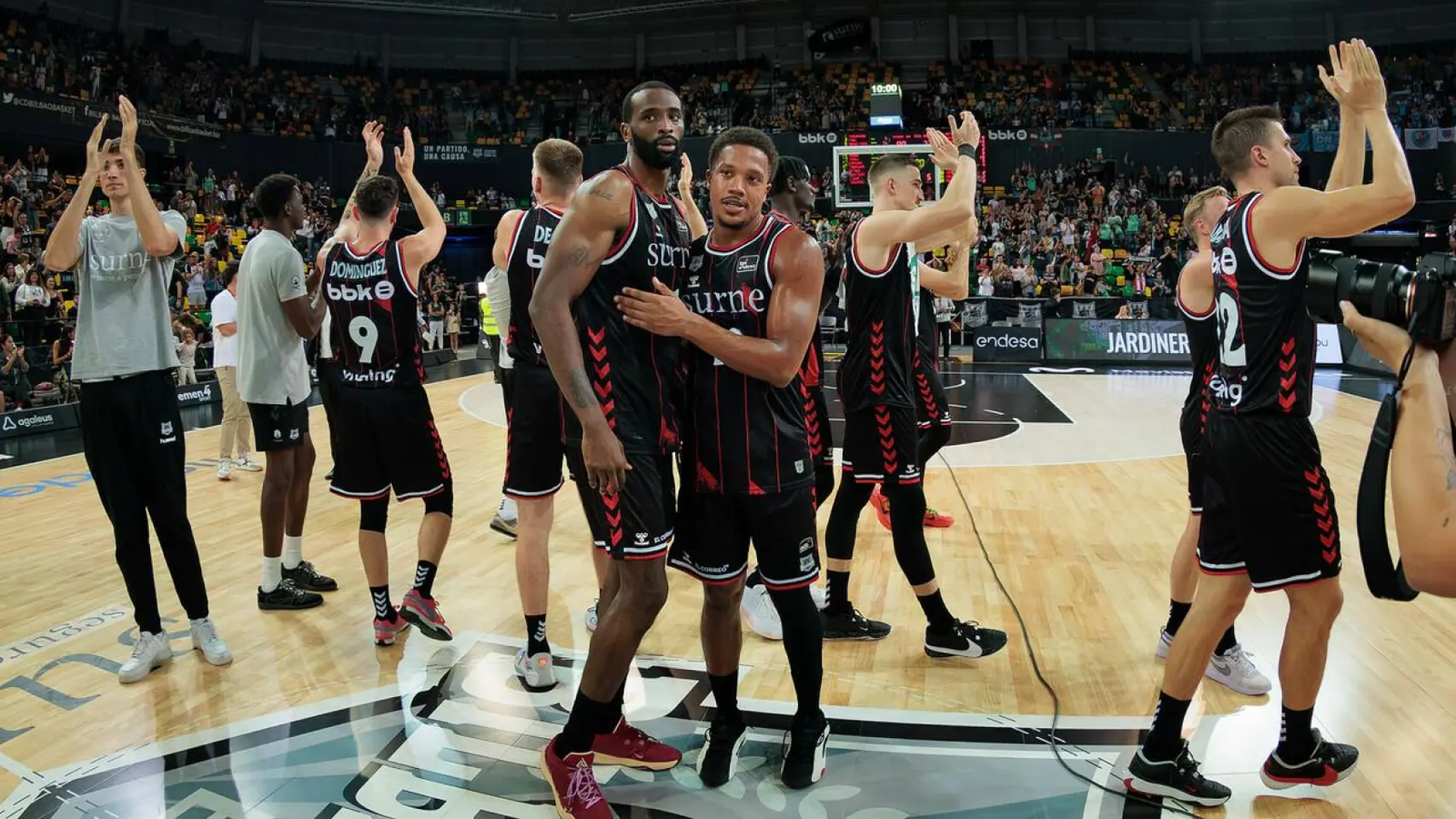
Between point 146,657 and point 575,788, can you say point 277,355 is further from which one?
point 575,788

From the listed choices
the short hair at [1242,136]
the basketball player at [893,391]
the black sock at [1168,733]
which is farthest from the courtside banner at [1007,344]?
the black sock at [1168,733]

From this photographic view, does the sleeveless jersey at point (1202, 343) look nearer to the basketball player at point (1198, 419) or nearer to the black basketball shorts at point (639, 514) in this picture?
the basketball player at point (1198, 419)

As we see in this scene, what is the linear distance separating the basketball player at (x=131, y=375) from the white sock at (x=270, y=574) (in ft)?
2.63

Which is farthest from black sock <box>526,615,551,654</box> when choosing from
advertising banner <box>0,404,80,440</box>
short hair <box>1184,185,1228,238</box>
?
advertising banner <box>0,404,80,440</box>

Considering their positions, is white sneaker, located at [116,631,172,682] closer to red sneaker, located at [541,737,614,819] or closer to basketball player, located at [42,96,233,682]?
basketball player, located at [42,96,233,682]

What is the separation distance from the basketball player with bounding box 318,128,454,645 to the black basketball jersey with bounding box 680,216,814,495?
1.81 metres

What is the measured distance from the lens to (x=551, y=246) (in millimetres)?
2811

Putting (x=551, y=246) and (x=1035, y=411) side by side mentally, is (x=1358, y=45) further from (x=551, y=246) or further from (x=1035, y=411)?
(x=1035, y=411)

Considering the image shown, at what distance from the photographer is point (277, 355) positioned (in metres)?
5.04

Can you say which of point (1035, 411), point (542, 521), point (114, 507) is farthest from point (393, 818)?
point (1035, 411)

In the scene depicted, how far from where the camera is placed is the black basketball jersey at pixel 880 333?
4.29 m

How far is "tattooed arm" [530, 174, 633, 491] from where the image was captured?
278cm

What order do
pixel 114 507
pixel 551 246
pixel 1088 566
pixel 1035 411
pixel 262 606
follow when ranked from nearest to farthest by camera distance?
pixel 551 246 → pixel 114 507 → pixel 262 606 → pixel 1088 566 → pixel 1035 411

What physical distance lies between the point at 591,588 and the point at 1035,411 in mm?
7906
